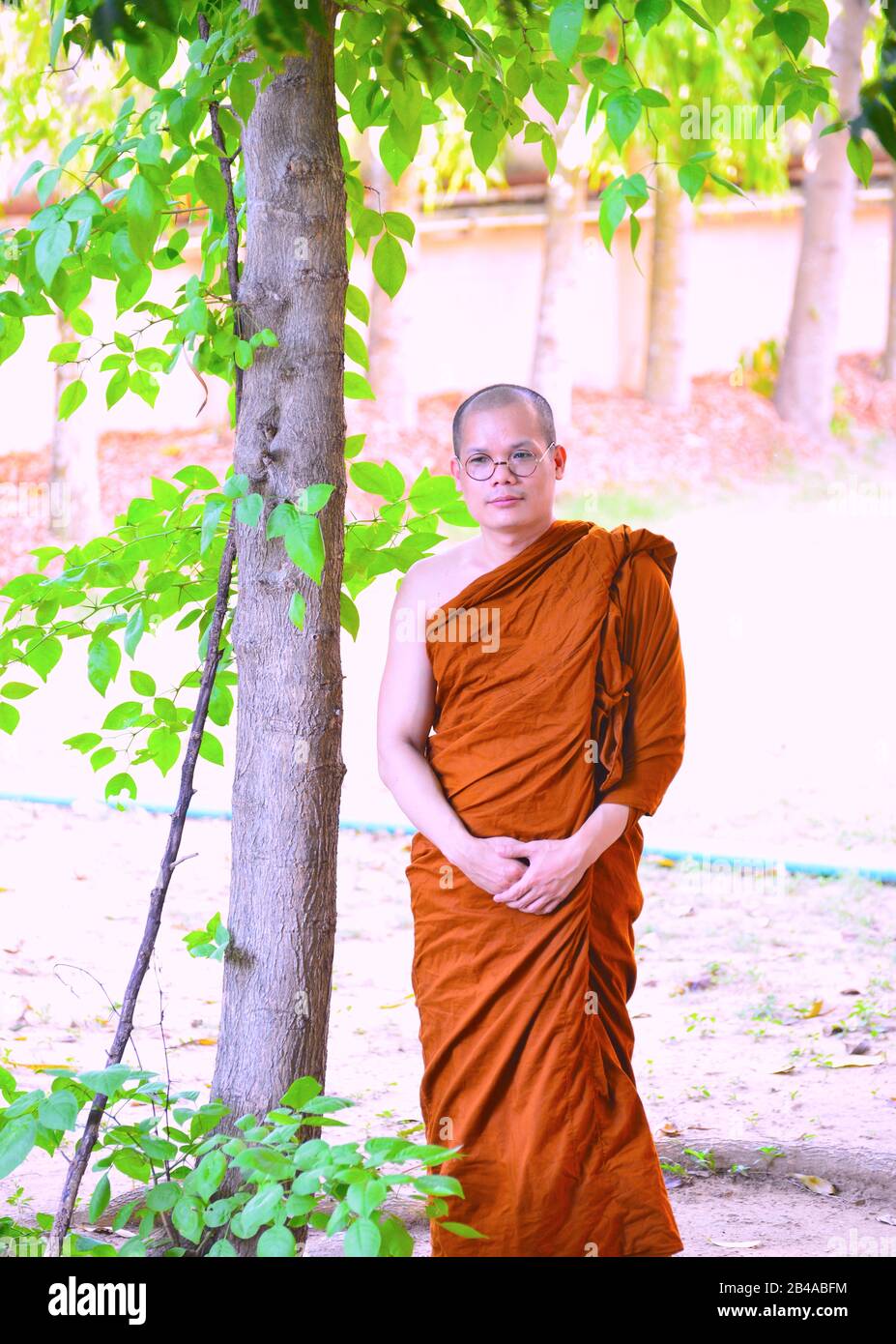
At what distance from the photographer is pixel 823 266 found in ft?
39.0

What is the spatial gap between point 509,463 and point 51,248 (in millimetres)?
934

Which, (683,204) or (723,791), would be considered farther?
(683,204)

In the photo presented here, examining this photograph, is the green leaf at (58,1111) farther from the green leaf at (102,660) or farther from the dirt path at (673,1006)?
the dirt path at (673,1006)

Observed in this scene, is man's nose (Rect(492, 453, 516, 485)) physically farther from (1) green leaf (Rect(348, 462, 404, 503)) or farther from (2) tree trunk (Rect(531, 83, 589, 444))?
(2) tree trunk (Rect(531, 83, 589, 444))

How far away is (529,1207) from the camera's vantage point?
2449mm

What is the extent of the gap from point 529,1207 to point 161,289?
37.7 feet

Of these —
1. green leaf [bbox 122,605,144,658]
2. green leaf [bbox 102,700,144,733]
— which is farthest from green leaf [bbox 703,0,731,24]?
green leaf [bbox 102,700,144,733]

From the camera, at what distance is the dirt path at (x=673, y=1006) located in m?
3.25

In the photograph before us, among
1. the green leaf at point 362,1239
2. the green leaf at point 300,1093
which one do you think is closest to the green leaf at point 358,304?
the green leaf at point 300,1093

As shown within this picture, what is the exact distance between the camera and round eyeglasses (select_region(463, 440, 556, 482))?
254cm

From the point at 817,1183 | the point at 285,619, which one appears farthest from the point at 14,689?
the point at 817,1183

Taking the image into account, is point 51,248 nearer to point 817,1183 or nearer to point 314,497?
point 314,497
